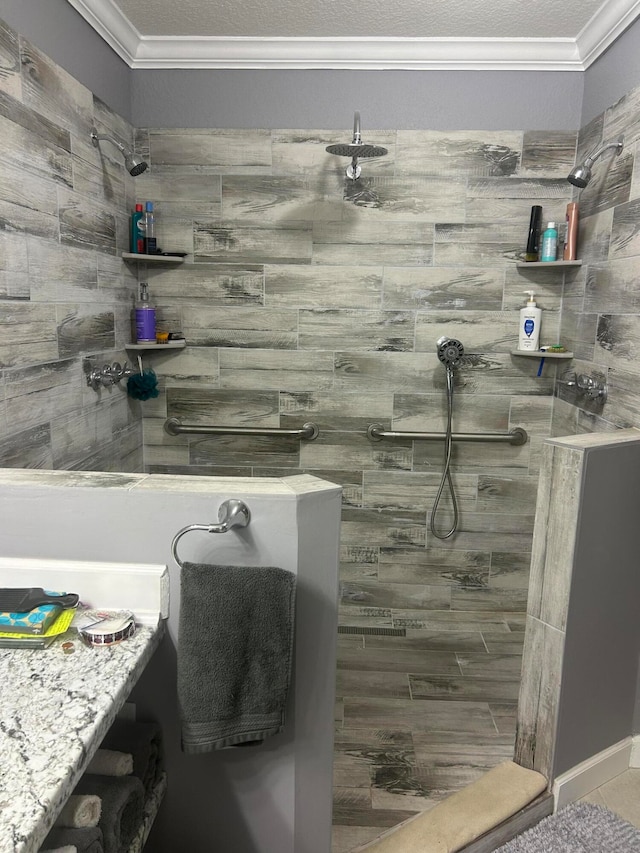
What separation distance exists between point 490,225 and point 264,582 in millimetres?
2111

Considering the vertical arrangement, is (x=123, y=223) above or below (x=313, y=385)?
above

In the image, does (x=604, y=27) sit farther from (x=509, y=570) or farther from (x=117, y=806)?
(x=117, y=806)

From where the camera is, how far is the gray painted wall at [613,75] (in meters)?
2.28

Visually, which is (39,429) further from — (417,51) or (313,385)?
(417,51)

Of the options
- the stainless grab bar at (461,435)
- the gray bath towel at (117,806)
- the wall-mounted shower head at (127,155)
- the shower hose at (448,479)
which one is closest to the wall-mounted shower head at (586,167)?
the shower hose at (448,479)

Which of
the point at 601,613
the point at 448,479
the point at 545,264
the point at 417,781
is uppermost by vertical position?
the point at 545,264

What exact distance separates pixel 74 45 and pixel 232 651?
209cm

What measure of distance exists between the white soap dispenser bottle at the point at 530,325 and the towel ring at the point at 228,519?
6.16ft

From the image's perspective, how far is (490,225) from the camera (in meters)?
2.88

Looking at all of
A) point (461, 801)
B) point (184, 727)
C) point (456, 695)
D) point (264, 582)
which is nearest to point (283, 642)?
point (264, 582)

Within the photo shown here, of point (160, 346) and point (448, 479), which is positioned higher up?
point (160, 346)

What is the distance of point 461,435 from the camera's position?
2998mm

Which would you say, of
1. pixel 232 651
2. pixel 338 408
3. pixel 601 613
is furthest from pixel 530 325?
pixel 232 651

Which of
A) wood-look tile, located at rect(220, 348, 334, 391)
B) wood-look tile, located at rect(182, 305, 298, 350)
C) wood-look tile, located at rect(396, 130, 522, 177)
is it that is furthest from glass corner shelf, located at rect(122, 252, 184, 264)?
wood-look tile, located at rect(396, 130, 522, 177)
